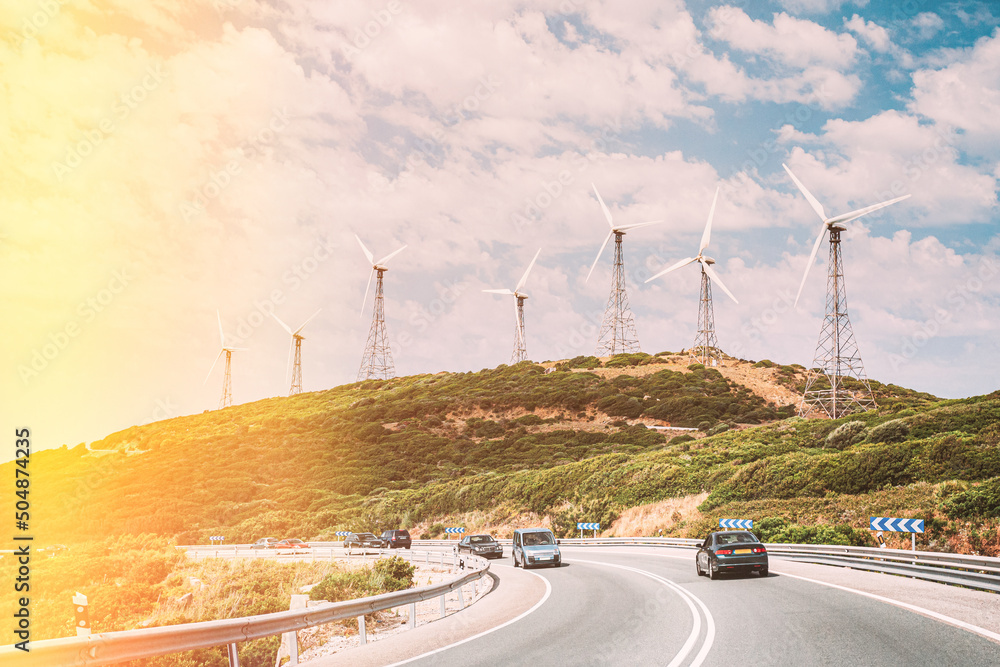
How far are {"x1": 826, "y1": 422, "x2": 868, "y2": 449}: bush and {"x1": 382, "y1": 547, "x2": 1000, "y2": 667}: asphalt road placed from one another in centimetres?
3334

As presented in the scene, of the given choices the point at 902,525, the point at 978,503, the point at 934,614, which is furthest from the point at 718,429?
the point at 934,614

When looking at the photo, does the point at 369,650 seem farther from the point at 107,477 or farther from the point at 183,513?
the point at 107,477

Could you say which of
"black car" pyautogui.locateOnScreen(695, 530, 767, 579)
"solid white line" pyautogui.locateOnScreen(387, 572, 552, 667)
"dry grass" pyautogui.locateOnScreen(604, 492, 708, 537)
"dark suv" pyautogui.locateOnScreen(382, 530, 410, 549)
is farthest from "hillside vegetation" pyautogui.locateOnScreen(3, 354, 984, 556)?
"solid white line" pyautogui.locateOnScreen(387, 572, 552, 667)

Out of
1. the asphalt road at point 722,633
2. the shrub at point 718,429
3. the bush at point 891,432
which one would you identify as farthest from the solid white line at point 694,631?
the shrub at point 718,429

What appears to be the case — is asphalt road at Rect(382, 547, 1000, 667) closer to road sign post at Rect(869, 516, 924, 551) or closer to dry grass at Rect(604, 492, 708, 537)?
road sign post at Rect(869, 516, 924, 551)

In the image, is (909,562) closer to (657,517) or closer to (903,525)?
(903,525)

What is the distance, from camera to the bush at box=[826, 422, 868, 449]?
47250 millimetres

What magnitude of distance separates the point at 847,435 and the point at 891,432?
5581 mm

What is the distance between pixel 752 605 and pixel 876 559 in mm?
9737

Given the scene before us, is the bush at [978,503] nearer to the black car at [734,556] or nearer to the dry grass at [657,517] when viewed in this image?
the black car at [734,556]

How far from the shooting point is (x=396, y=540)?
44.1 m

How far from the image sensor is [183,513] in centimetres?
6656

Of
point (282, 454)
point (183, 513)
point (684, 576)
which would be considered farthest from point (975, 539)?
point (282, 454)

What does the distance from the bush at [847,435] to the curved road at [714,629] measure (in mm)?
31258
